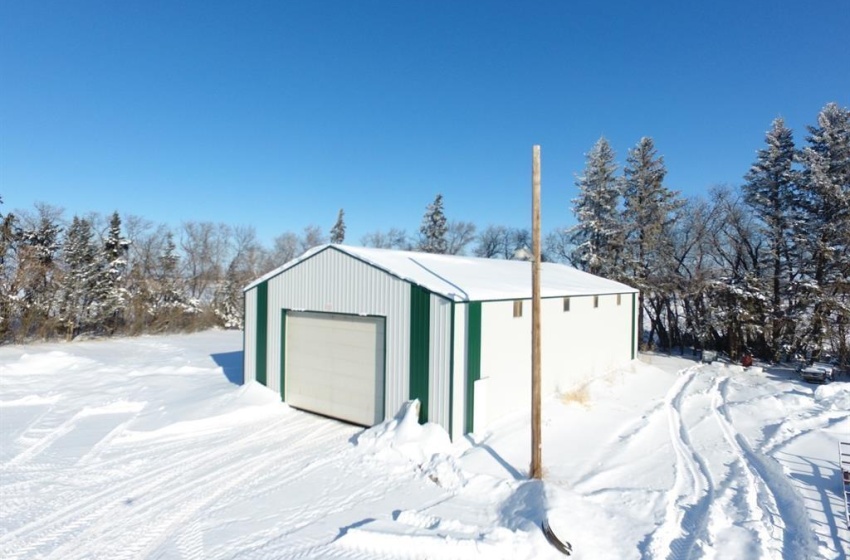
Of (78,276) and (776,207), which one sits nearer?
(776,207)

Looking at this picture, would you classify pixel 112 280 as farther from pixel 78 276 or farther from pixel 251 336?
pixel 251 336

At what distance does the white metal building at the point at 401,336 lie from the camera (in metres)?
7.98

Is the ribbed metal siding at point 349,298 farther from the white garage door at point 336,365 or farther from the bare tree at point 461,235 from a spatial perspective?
the bare tree at point 461,235

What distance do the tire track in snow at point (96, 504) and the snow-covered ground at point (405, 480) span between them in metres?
0.02

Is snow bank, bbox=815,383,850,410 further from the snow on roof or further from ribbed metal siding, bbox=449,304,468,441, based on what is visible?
ribbed metal siding, bbox=449,304,468,441

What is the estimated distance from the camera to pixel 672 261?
22.2 metres

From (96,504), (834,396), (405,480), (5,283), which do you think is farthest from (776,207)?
(5,283)

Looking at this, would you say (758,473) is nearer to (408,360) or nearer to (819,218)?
(408,360)

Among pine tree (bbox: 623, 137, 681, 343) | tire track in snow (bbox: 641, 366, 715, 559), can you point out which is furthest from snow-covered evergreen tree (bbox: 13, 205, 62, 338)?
pine tree (bbox: 623, 137, 681, 343)

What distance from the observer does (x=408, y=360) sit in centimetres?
834

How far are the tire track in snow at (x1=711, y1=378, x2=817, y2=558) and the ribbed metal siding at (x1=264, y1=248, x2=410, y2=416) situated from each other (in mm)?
5356

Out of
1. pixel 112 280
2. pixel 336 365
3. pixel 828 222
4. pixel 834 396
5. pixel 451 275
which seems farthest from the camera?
pixel 112 280

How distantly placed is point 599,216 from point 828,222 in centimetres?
934

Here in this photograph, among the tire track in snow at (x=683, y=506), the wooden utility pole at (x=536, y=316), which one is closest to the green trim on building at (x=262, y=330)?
the wooden utility pole at (x=536, y=316)
